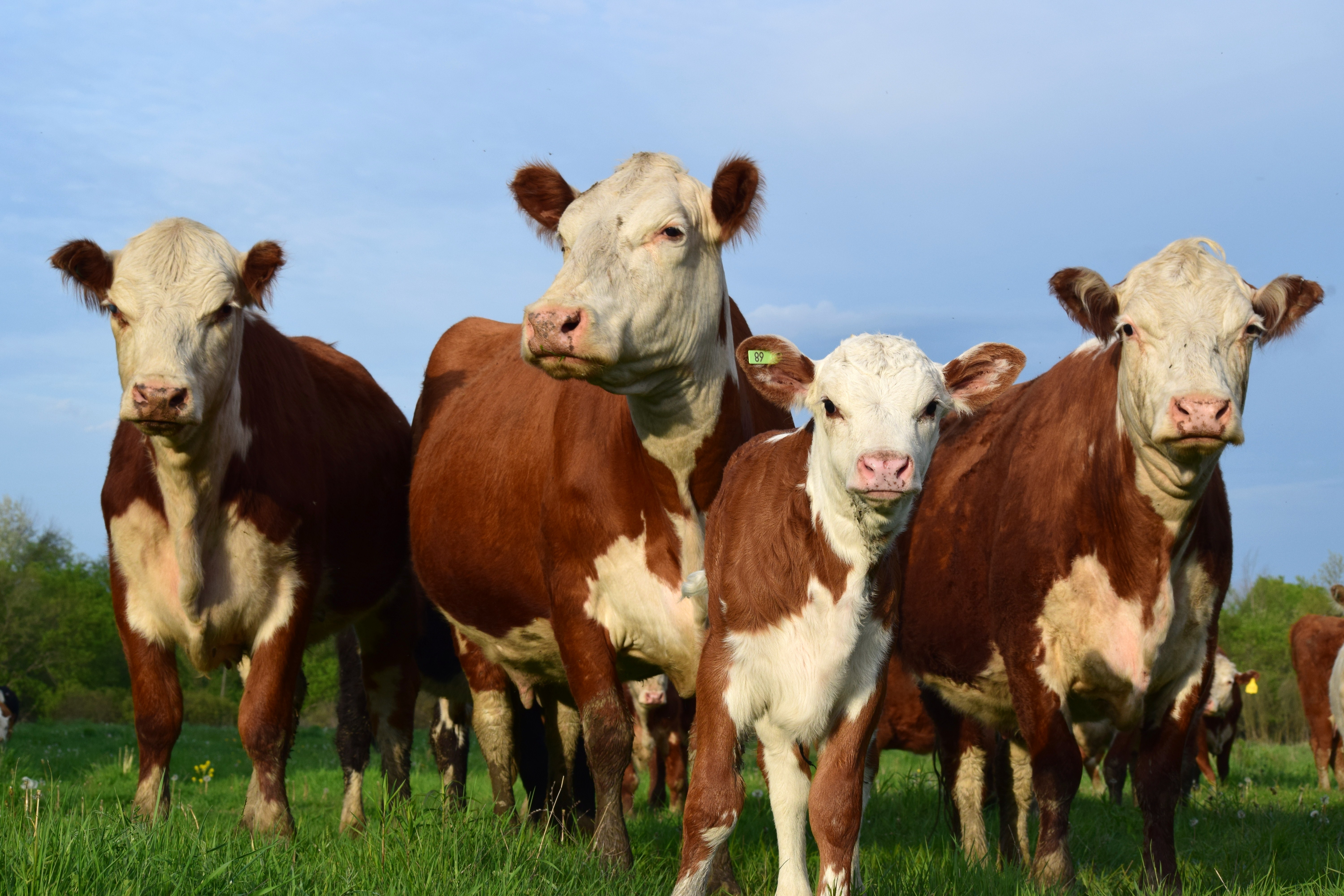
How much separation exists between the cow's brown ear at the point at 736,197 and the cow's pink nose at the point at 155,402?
2.51 metres

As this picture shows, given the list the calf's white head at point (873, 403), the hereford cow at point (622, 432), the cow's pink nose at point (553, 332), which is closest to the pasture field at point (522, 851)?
the hereford cow at point (622, 432)

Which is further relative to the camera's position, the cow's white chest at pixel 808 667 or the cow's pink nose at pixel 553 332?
the cow's pink nose at pixel 553 332

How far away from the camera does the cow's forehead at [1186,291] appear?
17.3 ft

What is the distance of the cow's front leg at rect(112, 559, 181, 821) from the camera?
19.4 ft

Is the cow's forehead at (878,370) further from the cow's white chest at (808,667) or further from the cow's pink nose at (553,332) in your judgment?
the cow's pink nose at (553,332)

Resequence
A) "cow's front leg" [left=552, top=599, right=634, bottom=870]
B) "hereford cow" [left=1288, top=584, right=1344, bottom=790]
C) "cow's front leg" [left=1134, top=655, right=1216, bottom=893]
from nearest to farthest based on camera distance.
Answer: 1. "cow's front leg" [left=552, top=599, right=634, bottom=870]
2. "cow's front leg" [left=1134, top=655, right=1216, bottom=893]
3. "hereford cow" [left=1288, top=584, right=1344, bottom=790]

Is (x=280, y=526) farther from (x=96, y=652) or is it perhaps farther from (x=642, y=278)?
(x=96, y=652)

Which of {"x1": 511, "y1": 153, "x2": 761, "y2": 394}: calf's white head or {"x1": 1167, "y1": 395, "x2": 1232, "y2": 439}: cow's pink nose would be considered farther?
{"x1": 1167, "y1": 395, "x2": 1232, "y2": 439}: cow's pink nose

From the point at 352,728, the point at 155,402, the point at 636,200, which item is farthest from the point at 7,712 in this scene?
the point at 636,200

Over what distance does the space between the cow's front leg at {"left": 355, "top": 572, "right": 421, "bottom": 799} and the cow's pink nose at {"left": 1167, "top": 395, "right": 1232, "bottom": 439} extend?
532cm

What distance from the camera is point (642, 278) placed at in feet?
16.4

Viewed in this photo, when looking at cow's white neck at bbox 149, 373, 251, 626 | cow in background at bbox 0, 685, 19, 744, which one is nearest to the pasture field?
cow's white neck at bbox 149, 373, 251, 626

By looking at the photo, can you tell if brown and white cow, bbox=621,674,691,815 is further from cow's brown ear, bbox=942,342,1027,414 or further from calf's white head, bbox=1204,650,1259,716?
calf's white head, bbox=1204,650,1259,716

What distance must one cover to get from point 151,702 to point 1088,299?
16.6 ft
